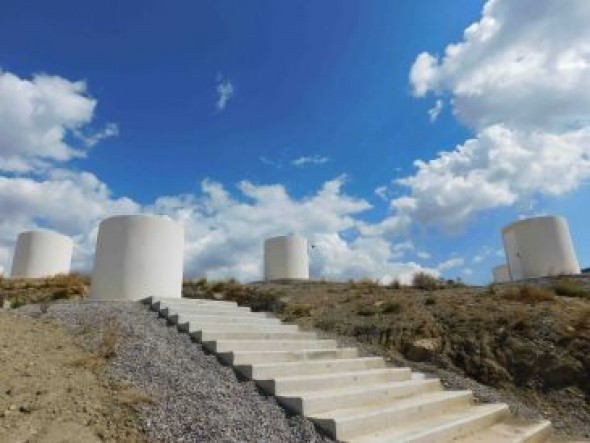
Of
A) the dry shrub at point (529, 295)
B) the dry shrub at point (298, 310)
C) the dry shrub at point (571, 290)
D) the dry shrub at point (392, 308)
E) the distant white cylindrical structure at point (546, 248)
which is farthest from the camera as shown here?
the distant white cylindrical structure at point (546, 248)

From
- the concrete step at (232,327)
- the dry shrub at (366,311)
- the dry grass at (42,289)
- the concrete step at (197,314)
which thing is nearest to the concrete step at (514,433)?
the concrete step at (232,327)

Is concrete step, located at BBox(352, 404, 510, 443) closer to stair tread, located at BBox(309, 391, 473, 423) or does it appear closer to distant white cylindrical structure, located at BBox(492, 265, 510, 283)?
stair tread, located at BBox(309, 391, 473, 423)

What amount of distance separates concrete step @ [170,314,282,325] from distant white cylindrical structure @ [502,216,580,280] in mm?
12547

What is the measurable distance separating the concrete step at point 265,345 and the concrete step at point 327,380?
43.5 inches

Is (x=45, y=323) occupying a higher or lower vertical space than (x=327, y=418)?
higher

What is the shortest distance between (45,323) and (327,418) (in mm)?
4623

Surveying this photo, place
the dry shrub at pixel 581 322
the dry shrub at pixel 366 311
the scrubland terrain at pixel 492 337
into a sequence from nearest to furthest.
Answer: the scrubland terrain at pixel 492 337 < the dry shrub at pixel 581 322 < the dry shrub at pixel 366 311

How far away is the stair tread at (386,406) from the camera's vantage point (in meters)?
5.14

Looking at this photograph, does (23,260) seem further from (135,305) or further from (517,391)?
(517,391)

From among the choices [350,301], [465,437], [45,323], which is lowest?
[465,437]

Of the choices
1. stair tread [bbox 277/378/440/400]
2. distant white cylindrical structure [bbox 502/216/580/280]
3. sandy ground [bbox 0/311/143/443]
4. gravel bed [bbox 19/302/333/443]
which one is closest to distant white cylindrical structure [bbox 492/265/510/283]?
distant white cylindrical structure [bbox 502/216/580/280]

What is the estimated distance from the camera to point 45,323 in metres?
7.35

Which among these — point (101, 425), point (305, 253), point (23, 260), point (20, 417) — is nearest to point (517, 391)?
point (101, 425)

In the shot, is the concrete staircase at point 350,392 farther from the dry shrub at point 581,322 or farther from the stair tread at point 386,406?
the dry shrub at point 581,322
